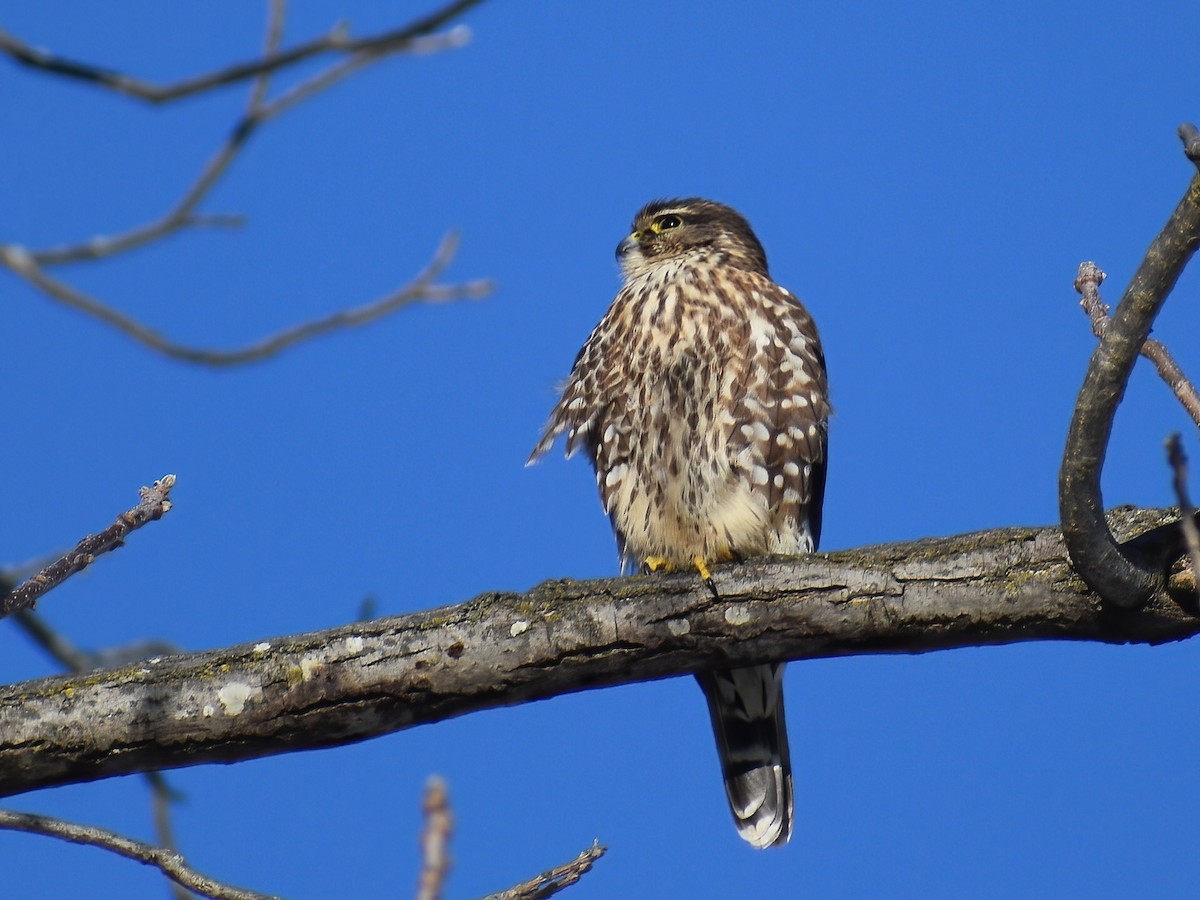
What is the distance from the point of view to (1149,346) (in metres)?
3.04

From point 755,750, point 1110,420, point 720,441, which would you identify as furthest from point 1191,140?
point 755,750

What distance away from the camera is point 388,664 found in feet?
11.0

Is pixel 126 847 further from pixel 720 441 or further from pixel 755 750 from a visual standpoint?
pixel 755 750

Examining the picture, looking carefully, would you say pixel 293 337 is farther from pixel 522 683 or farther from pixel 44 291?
pixel 522 683

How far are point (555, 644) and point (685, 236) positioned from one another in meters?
2.90

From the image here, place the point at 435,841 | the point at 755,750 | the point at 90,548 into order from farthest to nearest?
1. the point at 755,750
2. the point at 90,548
3. the point at 435,841

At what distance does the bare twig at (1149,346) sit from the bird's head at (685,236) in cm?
236

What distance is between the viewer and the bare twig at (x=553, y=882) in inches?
107

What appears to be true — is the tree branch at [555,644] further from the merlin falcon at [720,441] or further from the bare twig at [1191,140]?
the bare twig at [1191,140]

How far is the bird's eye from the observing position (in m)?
6.06

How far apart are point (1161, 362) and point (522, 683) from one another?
1629mm

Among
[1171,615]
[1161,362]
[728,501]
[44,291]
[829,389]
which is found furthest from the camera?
[829,389]

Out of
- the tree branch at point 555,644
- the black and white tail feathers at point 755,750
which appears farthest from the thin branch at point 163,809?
the black and white tail feathers at point 755,750

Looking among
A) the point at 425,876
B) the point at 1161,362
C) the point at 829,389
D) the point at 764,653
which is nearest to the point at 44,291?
Result: the point at 425,876
